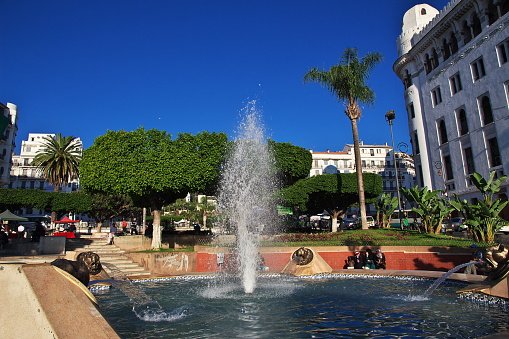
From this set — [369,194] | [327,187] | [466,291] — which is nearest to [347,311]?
[466,291]

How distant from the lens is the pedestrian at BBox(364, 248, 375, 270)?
15656 mm

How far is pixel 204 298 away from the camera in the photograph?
999 centimetres

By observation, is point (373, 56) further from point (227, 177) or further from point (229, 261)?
point (229, 261)

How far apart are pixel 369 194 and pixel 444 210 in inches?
471

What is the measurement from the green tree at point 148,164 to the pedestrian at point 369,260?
1164 cm

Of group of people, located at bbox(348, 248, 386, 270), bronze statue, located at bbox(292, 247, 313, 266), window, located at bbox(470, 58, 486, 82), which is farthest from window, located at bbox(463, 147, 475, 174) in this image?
bronze statue, located at bbox(292, 247, 313, 266)

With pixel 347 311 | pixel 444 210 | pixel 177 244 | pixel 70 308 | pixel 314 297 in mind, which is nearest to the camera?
pixel 70 308

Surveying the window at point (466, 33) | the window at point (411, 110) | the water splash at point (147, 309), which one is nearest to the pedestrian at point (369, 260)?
the water splash at point (147, 309)

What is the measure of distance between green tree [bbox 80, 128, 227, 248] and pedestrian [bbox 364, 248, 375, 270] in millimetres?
11645

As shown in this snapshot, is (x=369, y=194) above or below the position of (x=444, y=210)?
above

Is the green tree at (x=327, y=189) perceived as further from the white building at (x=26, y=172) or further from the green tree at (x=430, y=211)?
the white building at (x=26, y=172)

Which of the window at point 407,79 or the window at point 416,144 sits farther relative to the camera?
the window at point 407,79

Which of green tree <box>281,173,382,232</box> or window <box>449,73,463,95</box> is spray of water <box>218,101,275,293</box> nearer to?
green tree <box>281,173,382,232</box>

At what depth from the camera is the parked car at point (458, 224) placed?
3254cm
